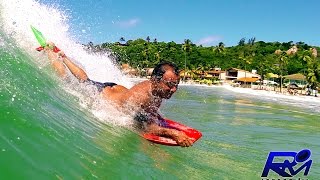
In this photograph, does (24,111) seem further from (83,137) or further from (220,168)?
(220,168)

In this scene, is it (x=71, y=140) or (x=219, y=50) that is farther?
(x=219, y=50)

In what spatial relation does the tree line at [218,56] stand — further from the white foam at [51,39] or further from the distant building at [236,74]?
the white foam at [51,39]

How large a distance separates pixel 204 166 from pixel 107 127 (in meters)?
1.40

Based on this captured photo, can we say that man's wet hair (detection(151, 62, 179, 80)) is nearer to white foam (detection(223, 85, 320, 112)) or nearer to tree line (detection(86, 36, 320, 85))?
white foam (detection(223, 85, 320, 112))

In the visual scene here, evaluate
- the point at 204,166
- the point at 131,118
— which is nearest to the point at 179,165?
the point at 204,166

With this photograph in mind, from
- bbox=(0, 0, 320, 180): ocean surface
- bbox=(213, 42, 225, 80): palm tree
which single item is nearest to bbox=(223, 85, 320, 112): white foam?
bbox=(0, 0, 320, 180): ocean surface

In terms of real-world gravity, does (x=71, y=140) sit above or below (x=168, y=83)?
below

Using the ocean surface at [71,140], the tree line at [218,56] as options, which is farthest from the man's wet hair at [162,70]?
the tree line at [218,56]

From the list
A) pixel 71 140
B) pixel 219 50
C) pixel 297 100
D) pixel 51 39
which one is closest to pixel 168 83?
pixel 71 140

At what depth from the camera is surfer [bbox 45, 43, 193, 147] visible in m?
5.88

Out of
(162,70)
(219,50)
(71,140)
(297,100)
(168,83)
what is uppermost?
(219,50)

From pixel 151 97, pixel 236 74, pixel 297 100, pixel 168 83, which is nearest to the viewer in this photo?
pixel 168 83

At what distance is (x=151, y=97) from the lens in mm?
6039

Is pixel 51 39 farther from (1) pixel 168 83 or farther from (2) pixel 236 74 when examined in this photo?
(2) pixel 236 74
